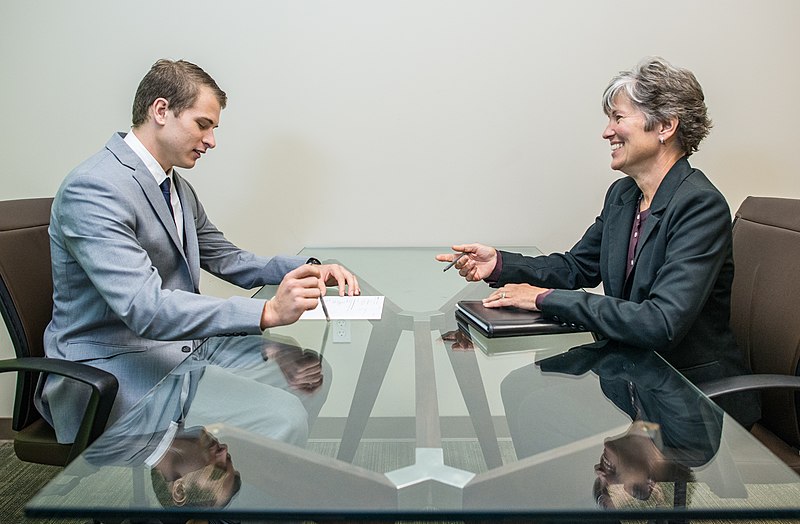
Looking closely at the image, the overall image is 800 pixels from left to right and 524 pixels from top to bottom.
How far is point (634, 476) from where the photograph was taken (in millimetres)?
1179

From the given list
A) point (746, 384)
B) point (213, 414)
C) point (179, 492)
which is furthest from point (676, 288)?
point (179, 492)

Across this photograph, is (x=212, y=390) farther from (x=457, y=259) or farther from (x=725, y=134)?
(x=725, y=134)

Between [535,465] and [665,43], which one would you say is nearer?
[535,465]

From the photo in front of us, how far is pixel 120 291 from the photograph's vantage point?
1.81 m

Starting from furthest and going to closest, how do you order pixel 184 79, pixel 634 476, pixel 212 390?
pixel 184 79, pixel 212 390, pixel 634 476

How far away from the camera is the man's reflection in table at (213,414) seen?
1.15 meters

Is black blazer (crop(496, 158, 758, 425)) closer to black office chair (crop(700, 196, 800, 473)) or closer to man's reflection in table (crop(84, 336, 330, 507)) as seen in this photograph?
black office chair (crop(700, 196, 800, 473))

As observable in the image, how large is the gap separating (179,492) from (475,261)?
154 cm

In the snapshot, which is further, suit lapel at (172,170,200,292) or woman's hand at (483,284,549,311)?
suit lapel at (172,170,200,292)

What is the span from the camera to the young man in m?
1.81

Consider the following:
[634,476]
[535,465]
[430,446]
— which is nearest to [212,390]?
[430,446]

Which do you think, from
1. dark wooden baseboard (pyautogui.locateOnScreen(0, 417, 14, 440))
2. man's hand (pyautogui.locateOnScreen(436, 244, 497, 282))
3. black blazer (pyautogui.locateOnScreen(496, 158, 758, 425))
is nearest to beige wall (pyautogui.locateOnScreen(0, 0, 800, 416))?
man's hand (pyautogui.locateOnScreen(436, 244, 497, 282))

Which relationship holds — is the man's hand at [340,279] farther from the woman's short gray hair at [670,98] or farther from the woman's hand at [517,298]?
the woman's short gray hair at [670,98]

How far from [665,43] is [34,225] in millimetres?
2292
